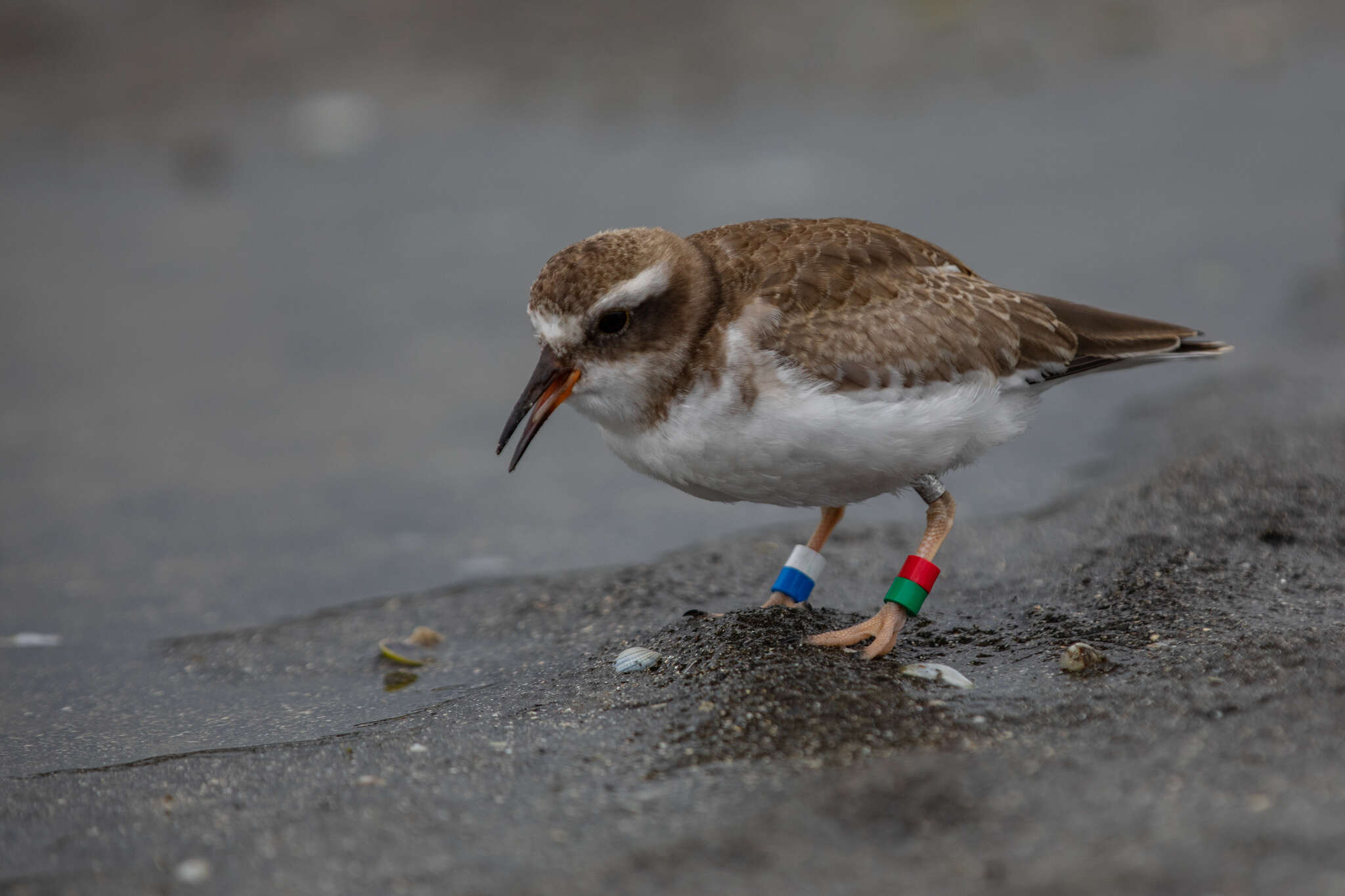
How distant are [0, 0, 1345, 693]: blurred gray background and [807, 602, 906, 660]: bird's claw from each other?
2.35 m

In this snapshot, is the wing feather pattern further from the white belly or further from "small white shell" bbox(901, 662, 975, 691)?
"small white shell" bbox(901, 662, 975, 691)

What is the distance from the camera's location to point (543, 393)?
17.5ft

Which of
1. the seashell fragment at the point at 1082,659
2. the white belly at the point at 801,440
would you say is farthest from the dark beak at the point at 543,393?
the seashell fragment at the point at 1082,659

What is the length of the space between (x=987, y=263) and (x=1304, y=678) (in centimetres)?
673

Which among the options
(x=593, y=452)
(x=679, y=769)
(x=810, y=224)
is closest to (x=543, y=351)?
(x=810, y=224)

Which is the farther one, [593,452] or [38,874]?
[593,452]

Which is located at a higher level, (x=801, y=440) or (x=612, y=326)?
(x=612, y=326)

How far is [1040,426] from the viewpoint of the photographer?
9.24 metres

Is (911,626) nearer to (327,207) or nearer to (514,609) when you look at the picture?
(514,609)

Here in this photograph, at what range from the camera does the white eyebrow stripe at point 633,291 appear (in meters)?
5.17

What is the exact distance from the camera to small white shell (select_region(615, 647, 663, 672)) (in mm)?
5402

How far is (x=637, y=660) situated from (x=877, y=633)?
1.06 meters

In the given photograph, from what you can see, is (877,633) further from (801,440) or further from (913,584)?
(801,440)

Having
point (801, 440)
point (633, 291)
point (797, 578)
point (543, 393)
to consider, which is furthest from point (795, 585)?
point (633, 291)
